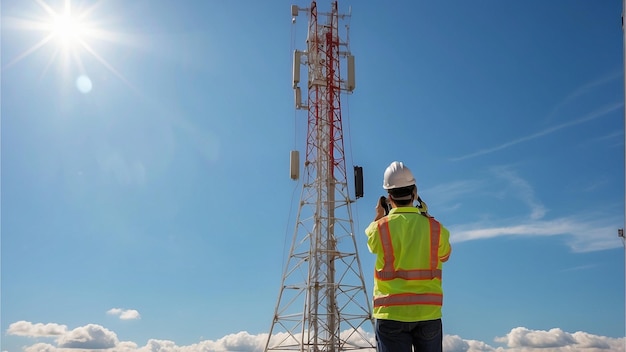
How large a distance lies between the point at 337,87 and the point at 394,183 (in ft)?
85.9

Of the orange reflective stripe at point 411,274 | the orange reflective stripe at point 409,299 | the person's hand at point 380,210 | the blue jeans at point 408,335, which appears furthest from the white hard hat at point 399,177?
the blue jeans at point 408,335

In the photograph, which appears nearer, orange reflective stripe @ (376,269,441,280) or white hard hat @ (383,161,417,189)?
orange reflective stripe @ (376,269,441,280)

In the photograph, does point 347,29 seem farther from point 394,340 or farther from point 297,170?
point 394,340

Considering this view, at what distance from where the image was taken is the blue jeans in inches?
175

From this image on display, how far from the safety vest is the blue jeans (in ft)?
0.20

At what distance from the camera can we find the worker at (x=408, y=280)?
441 centimetres

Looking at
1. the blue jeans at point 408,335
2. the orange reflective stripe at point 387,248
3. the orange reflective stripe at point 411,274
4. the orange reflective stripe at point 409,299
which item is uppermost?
the orange reflective stripe at point 387,248

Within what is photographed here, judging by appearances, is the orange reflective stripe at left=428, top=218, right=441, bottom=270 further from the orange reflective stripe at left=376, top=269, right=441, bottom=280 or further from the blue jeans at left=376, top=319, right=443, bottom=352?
the blue jeans at left=376, top=319, right=443, bottom=352

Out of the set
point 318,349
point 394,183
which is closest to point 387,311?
point 394,183

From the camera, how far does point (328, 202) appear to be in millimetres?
29031

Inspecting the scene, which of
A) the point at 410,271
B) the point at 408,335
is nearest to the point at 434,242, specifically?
the point at 410,271

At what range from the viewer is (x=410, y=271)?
14.5ft

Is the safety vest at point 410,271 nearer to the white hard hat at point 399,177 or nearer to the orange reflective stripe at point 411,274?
the orange reflective stripe at point 411,274

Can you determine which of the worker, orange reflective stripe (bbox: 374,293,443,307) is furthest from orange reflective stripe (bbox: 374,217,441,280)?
orange reflective stripe (bbox: 374,293,443,307)
